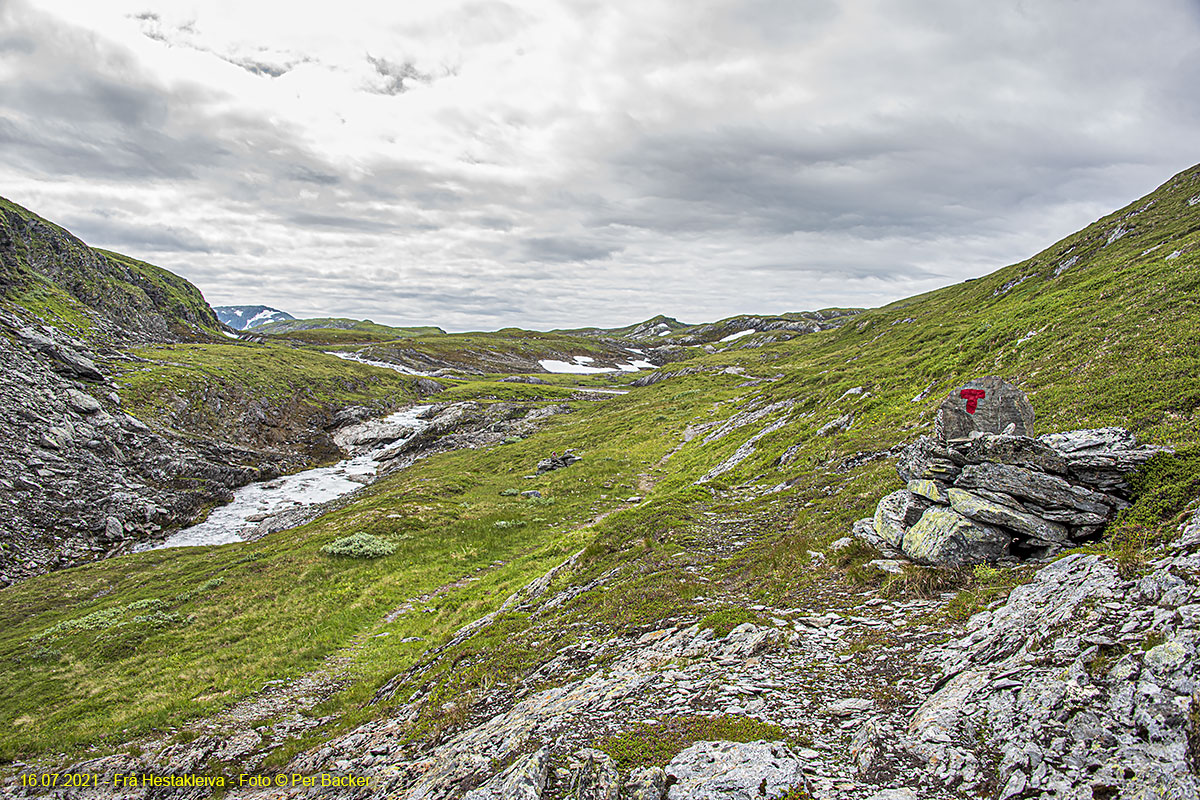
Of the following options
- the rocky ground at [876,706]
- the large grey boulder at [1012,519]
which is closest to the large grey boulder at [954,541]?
the large grey boulder at [1012,519]

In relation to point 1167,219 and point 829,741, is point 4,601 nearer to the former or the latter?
point 829,741

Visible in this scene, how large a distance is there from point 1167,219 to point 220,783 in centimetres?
8752

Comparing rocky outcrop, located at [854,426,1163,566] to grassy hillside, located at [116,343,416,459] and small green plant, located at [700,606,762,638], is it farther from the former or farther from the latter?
grassy hillside, located at [116,343,416,459]

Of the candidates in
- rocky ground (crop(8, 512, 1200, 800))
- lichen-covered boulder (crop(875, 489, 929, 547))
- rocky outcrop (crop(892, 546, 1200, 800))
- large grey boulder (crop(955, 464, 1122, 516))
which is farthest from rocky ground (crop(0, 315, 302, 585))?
large grey boulder (crop(955, 464, 1122, 516))

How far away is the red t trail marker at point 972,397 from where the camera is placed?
1569 cm

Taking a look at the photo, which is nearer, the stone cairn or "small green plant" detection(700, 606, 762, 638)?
the stone cairn

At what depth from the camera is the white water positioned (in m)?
50.3

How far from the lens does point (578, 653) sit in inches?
532

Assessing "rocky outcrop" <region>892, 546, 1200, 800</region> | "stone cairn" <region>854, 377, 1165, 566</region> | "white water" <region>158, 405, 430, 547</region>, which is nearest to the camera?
"rocky outcrop" <region>892, 546, 1200, 800</region>

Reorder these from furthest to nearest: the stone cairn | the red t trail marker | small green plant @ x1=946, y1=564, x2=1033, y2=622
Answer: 1. the red t trail marker
2. the stone cairn
3. small green plant @ x1=946, y1=564, x2=1033, y2=622

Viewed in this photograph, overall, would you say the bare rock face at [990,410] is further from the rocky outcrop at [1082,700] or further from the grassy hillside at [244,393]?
the grassy hillside at [244,393]

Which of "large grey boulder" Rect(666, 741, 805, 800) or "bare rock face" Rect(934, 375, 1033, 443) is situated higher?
"bare rock face" Rect(934, 375, 1033, 443)

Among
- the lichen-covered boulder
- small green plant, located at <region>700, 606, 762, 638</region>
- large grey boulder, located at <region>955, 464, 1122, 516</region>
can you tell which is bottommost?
small green plant, located at <region>700, 606, 762, 638</region>

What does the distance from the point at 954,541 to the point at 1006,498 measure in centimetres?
173
